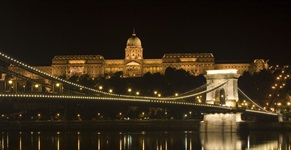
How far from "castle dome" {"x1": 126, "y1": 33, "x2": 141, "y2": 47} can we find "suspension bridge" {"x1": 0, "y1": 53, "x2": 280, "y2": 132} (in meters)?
97.3

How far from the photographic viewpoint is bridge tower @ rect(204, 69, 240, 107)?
86.5 m

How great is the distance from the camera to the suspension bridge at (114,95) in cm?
5478

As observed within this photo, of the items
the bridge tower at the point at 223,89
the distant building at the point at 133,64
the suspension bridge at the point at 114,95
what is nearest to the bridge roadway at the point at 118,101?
the suspension bridge at the point at 114,95

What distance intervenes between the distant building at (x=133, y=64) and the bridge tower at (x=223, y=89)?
99931 millimetres

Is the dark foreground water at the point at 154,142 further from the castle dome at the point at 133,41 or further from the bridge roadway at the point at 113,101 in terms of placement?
the castle dome at the point at 133,41

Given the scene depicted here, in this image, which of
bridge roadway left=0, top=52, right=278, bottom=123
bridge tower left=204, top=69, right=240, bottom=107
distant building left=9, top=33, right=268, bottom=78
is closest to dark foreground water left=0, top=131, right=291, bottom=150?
bridge roadway left=0, top=52, right=278, bottom=123

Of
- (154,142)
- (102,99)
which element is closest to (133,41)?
(154,142)

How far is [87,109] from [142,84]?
1380 inches

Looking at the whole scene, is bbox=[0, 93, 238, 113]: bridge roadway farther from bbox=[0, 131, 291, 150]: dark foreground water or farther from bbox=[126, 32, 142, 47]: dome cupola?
bbox=[126, 32, 142, 47]: dome cupola

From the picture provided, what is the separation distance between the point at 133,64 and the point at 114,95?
125 meters

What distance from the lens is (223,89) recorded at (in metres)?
87.7

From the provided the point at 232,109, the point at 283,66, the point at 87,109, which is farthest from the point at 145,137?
the point at 283,66

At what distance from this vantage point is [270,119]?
94.7 m

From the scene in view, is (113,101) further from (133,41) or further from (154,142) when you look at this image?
(133,41)
